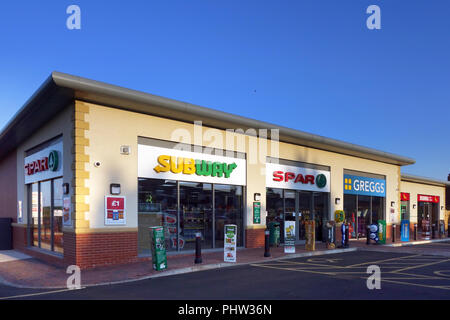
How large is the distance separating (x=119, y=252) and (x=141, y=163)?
2.89m

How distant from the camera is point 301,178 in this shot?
18844 millimetres

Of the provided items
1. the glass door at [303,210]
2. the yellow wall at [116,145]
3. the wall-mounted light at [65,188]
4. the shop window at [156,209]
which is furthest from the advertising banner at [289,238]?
the wall-mounted light at [65,188]

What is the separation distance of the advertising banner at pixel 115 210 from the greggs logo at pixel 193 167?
5.54 feet

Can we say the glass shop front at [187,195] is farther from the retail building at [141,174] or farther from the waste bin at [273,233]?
the waste bin at [273,233]

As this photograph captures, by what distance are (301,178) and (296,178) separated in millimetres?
353

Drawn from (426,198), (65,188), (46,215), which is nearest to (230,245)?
(65,188)

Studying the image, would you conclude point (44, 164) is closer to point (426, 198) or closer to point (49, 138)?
point (49, 138)

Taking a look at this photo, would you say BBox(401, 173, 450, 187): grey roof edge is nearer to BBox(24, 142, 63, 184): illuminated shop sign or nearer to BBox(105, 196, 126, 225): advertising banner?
BBox(105, 196, 126, 225): advertising banner

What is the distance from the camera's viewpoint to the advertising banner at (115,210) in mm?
11992

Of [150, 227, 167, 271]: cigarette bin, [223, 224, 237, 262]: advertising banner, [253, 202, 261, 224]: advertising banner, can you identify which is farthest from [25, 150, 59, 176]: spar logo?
[253, 202, 261, 224]: advertising banner

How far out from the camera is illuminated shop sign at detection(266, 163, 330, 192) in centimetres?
1748

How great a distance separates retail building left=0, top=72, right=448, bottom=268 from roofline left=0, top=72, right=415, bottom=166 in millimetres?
36
